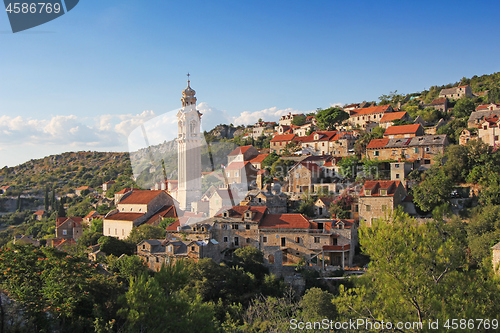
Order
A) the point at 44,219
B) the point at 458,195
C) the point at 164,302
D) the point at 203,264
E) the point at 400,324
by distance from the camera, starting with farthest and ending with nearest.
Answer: the point at 44,219 < the point at 458,195 < the point at 203,264 < the point at 164,302 < the point at 400,324

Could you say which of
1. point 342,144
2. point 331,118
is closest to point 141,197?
point 342,144

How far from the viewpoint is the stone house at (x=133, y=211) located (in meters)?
45.4

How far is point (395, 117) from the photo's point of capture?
6731 centimetres

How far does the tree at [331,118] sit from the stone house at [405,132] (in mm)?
17802

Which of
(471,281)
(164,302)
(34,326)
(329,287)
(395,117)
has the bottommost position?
(329,287)

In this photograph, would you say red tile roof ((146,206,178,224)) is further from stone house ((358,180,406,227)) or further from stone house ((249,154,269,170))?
stone house ((358,180,406,227))

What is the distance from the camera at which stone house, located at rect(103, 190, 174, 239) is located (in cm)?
4544

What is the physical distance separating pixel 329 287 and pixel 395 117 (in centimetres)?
A: 4420

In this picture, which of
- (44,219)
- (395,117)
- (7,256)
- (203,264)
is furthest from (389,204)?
(44,219)

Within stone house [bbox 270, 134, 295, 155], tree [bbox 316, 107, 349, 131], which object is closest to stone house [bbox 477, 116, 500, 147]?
tree [bbox 316, 107, 349, 131]

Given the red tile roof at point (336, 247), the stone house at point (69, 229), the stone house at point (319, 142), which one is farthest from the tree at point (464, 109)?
the stone house at point (69, 229)

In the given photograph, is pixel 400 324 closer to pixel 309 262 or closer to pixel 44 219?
pixel 309 262

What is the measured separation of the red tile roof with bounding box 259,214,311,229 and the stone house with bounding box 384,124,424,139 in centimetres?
2438

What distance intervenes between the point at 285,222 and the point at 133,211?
2139 centimetres
